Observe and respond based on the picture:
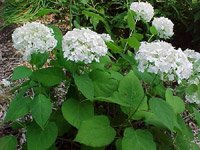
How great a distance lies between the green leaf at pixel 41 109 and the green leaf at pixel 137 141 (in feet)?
1.14

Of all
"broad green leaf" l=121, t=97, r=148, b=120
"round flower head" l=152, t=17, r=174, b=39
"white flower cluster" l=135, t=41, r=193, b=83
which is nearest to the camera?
"white flower cluster" l=135, t=41, r=193, b=83

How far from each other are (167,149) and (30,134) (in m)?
0.68

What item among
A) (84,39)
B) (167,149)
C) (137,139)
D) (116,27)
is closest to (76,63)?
(84,39)

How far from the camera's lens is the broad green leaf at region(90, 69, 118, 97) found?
1.99 m

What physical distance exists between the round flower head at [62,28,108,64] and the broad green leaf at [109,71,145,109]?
196 mm

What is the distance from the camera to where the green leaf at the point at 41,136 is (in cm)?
189

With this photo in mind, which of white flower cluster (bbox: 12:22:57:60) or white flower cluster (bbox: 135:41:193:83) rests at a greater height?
white flower cluster (bbox: 135:41:193:83)

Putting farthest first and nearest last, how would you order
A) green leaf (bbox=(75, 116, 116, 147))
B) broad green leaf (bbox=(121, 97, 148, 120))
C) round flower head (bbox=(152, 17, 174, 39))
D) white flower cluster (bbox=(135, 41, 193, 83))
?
1. round flower head (bbox=(152, 17, 174, 39))
2. broad green leaf (bbox=(121, 97, 148, 120))
3. green leaf (bbox=(75, 116, 116, 147))
4. white flower cluster (bbox=(135, 41, 193, 83))

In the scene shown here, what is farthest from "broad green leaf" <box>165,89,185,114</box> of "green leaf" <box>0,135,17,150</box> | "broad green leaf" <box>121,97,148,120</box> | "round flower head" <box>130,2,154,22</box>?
"green leaf" <box>0,135,17,150</box>

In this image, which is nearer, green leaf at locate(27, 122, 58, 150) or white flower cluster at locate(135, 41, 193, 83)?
white flower cluster at locate(135, 41, 193, 83)

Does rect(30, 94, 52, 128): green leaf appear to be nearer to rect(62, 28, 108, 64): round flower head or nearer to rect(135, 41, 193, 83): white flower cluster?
rect(62, 28, 108, 64): round flower head

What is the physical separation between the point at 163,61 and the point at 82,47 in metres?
0.35

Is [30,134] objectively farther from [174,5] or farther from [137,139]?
[174,5]

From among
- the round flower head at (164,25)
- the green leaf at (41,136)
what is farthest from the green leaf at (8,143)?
the round flower head at (164,25)
